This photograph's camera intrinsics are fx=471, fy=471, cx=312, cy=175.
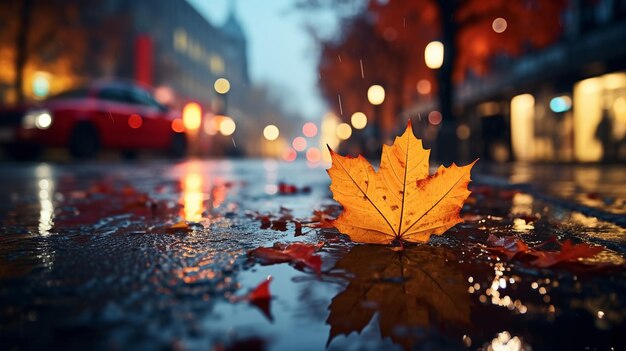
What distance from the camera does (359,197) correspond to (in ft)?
5.84

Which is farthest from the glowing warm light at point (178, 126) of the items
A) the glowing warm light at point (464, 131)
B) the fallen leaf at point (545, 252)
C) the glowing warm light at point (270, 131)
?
the glowing warm light at point (270, 131)

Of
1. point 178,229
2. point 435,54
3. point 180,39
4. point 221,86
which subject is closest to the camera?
point 178,229

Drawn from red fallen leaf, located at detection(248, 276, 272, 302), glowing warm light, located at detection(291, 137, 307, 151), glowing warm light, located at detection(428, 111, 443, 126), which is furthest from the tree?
glowing warm light, located at detection(291, 137, 307, 151)

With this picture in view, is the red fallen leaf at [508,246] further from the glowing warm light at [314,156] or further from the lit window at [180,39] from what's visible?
the lit window at [180,39]

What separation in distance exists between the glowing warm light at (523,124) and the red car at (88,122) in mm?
14020

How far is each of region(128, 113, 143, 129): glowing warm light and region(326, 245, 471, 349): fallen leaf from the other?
10.9 metres

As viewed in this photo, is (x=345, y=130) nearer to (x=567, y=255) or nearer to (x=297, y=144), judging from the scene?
(x=567, y=255)

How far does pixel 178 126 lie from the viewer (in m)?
13.5

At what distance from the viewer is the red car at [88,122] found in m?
10.2

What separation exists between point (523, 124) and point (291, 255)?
66.4ft

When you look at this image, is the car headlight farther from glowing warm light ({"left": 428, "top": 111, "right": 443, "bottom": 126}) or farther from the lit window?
the lit window

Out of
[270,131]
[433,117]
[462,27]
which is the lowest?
[433,117]

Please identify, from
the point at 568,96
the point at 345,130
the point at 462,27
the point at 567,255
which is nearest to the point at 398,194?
the point at 567,255

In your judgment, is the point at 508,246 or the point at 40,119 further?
the point at 40,119
